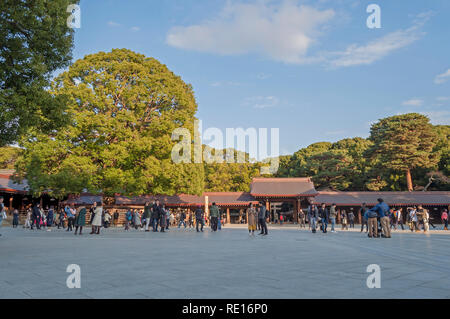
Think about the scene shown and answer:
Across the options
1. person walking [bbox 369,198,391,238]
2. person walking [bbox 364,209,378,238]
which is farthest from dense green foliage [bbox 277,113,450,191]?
person walking [bbox 369,198,391,238]

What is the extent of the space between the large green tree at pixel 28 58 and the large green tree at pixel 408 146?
39.3 meters

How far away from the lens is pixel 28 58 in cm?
924

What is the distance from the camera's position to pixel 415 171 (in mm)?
42625

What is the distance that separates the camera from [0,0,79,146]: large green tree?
8.80 meters

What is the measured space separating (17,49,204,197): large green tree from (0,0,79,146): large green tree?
13498 mm

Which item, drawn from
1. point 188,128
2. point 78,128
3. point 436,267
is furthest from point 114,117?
point 436,267

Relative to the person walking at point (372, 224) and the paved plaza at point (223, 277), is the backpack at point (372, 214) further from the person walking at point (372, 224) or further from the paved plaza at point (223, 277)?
the paved plaza at point (223, 277)

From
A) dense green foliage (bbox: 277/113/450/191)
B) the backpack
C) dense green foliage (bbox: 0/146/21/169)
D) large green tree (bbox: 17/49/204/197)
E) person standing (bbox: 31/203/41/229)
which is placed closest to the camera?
the backpack

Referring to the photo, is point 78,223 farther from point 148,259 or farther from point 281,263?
point 281,263

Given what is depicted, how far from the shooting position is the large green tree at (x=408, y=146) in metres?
39.3

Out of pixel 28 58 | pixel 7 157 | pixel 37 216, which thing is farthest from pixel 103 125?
pixel 7 157

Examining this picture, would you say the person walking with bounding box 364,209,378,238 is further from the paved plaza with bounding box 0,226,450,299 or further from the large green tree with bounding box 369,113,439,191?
the large green tree with bounding box 369,113,439,191

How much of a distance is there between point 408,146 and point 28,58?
4116 cm
